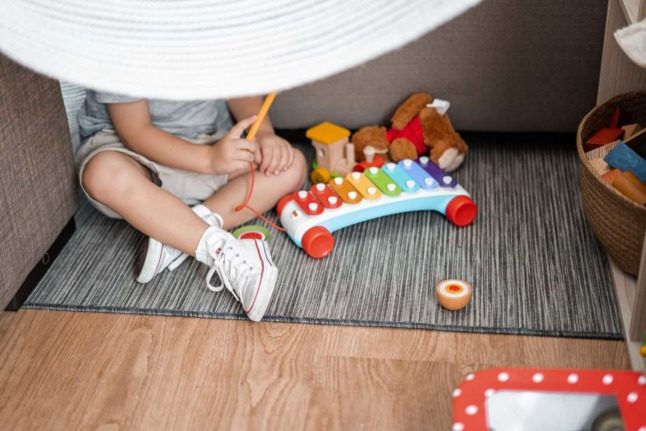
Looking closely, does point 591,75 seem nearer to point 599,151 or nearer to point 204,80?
point 599,151

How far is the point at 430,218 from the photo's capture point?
1454mm

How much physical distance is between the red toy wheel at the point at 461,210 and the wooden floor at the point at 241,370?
1.01ft

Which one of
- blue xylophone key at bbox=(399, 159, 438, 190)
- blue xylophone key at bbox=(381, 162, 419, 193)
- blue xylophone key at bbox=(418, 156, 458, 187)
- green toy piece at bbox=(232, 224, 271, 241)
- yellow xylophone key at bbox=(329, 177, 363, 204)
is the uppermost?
yellow xylophone key at bbox=(329, 177, 363, 204)

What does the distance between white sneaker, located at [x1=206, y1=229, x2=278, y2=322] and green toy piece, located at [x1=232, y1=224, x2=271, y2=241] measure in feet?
0.26

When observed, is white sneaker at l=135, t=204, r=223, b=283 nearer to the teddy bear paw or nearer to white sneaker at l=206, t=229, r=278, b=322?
white sneaker at l=206, t=229, r=278, b=322

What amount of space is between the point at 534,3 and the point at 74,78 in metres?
1.29

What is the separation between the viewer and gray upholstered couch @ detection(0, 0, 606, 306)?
4.22ft

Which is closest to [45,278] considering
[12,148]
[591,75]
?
[12,148]

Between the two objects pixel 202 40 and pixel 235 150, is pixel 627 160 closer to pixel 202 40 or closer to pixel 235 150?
pixel 235 150

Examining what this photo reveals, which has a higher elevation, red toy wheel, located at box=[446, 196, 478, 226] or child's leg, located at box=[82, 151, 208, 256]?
child's leg, located at box=[82, 151, 208, 256]

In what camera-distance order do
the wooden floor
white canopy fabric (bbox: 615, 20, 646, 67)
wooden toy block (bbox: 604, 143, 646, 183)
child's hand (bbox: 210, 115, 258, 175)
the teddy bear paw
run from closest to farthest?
white canopy fabric (bbox: 615, 20, 646, 67) → the wooden floor → wooden toy block (bbox: 604, 143, 646, 183) → child's hand (bbox: 210, 115, 258, 175) → the teddy bear paw

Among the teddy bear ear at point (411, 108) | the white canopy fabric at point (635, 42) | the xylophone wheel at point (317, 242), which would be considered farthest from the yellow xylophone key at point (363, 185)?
the white canopy fabric at point (635, 42)

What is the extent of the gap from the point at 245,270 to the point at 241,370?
0.58ft

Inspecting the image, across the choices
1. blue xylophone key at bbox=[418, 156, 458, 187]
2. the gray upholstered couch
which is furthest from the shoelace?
blue xylophone key at bbox=[418, 156, 458, 187]
